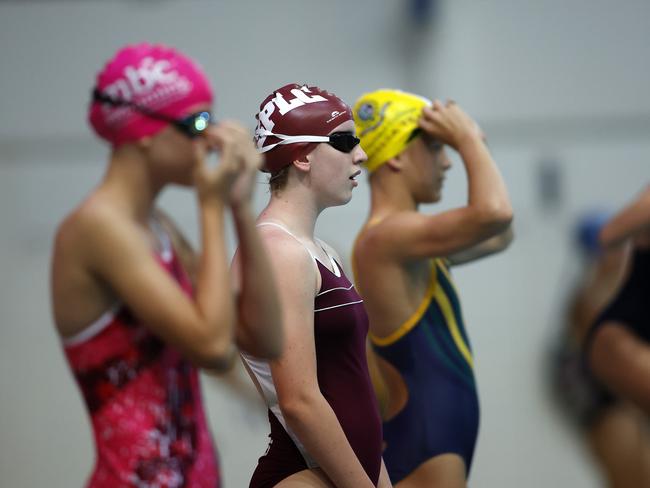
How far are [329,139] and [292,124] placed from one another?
128 millimetres

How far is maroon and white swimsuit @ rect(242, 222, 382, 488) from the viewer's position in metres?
3.08

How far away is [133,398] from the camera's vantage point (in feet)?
8.57

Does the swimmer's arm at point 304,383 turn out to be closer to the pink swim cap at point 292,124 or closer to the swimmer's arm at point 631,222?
the pink swim cap at point 292,124

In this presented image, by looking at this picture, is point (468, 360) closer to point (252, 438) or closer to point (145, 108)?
point (145, 108)

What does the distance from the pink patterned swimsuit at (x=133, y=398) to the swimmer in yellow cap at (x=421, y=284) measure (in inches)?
54.9

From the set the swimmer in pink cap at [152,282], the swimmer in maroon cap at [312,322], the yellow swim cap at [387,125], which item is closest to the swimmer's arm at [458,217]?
the yellow swim cap at [387,125]

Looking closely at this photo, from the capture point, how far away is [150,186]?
2621mm

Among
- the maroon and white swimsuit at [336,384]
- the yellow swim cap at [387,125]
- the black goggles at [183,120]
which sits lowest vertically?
the maroon and white swimsuit at [336,384]

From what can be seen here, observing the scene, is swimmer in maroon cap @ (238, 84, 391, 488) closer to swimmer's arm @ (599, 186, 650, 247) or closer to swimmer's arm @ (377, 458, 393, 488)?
swimmer's arm @ (377, 458, 393, 488)

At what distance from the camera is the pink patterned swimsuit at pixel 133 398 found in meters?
2.56

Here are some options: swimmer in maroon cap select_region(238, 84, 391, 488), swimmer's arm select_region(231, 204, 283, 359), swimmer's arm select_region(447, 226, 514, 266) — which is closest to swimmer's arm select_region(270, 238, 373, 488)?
swimmer in maroon cap select_region(238, 84, 391, 488)

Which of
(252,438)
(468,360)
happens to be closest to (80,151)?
(252,438)

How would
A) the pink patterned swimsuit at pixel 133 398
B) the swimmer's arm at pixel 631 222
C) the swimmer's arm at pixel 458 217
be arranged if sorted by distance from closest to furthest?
the pink patterned swimsuit at pixel 133 398 < the swimmer's arm at pixel 458 217 < the swimmer's arm at pixel 631 222

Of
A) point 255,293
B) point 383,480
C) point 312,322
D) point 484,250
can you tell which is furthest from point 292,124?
point 484,250
